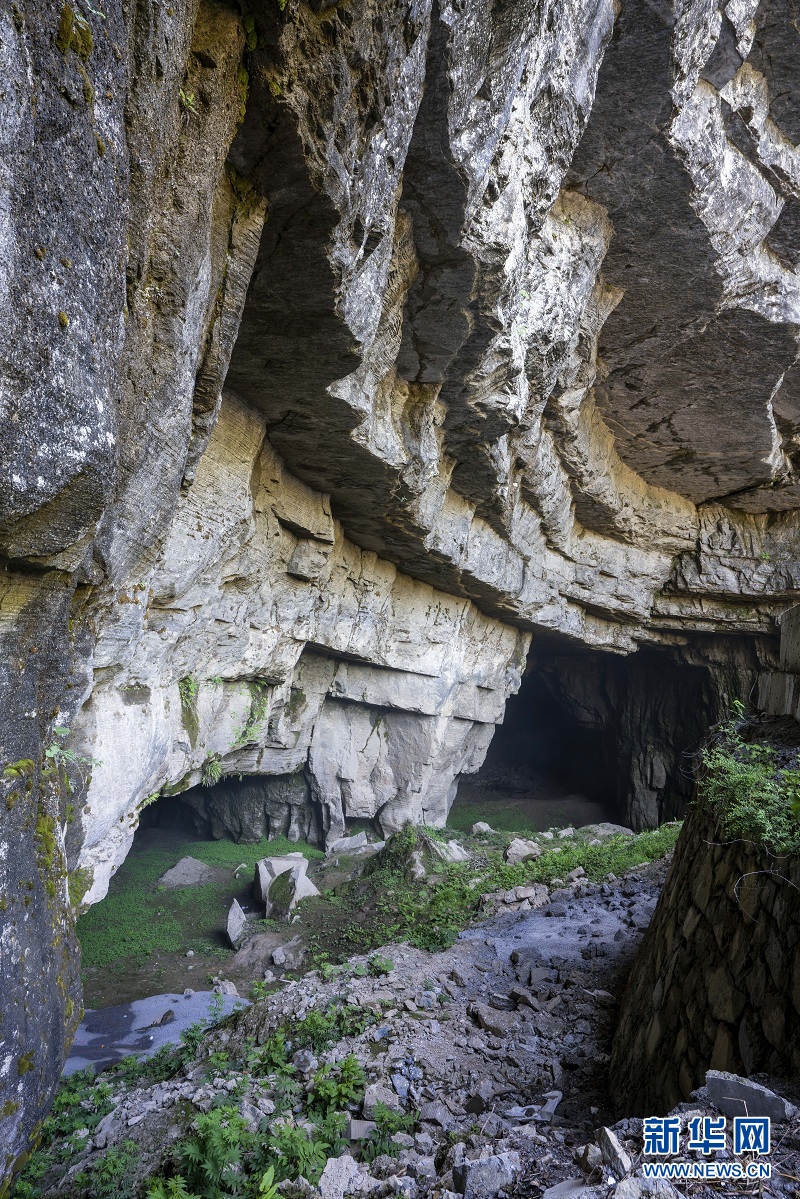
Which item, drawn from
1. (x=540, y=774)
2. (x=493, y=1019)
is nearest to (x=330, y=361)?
(x=493, y=1019)

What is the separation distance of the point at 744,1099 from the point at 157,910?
8873 mm

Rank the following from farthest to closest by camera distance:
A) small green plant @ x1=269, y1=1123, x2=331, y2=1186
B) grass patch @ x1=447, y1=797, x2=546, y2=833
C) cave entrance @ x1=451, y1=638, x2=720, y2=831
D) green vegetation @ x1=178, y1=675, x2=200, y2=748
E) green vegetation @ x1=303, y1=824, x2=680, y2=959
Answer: cave entrance @ x1=451, y1=638, x2=720, y2=831
grass patch @ x1=447, y1=797, x2=546, y2=833
green vegetation @ x1=178, y1=675, x2=200, y2=748
green vegetation @ x1=303, y1=824, x2=680, y2=959
small green plant @ x1=269, y1=1123, x2=331, y2=1186

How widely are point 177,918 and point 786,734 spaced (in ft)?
27.1

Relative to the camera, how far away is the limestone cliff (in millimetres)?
2588

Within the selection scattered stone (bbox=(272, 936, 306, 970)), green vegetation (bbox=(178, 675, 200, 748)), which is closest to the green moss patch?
scattered stone (bbox=(272, 936, 306, 970))

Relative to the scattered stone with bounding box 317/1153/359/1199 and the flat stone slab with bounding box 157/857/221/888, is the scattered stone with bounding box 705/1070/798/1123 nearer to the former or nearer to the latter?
the scattered stone with bounding box 317/1153/359/1199

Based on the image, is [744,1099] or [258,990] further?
[258,990]

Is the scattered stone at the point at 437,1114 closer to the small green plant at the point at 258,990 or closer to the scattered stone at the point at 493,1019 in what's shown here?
the scattered stone at the point at 493,1019

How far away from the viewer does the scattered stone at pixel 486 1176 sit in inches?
102

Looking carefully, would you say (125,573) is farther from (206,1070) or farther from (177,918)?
(177,918)

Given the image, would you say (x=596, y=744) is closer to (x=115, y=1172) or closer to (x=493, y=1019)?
(x=493, y=1019)

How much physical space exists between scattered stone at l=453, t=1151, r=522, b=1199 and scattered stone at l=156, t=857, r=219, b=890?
8.72m

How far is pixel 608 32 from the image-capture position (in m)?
4.84

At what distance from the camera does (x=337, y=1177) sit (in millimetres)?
3105
